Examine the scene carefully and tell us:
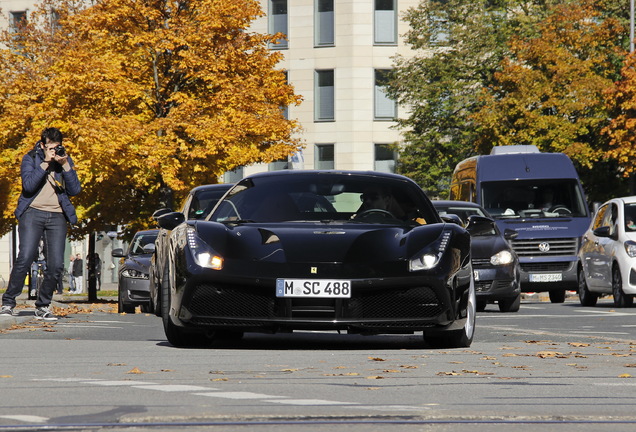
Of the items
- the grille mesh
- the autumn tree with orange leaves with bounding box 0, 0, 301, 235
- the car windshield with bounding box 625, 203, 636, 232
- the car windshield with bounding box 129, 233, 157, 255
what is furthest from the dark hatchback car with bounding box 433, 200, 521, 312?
the autumn tree with orange leaves with bounding box 0, 0, 301, 235

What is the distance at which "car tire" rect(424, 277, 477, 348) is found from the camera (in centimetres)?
1141

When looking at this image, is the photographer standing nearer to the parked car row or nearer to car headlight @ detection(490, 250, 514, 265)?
the parked car row

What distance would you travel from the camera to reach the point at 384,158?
69.9m

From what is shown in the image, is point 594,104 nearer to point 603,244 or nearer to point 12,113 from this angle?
point 12,113

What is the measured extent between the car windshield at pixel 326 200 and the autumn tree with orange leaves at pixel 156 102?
23.9m

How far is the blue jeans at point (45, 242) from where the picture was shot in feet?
51.3

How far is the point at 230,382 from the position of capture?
8414mm

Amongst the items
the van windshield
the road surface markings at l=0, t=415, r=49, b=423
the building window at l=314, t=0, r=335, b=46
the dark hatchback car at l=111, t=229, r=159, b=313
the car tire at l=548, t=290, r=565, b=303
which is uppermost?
the building window at l=314, t=0, r=335, b=46

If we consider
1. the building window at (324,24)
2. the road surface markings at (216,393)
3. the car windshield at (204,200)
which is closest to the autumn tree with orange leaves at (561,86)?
the building window at (324,24)

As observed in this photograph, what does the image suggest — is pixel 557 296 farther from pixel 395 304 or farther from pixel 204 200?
pixel 395 304

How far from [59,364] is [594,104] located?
4006cm

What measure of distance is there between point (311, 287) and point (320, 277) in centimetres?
9

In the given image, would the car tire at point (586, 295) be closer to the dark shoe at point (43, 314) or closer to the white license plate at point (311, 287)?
the dark shoe at point (43, 314)

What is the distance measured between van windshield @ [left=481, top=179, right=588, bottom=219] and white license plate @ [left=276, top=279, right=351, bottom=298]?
59.3 ft
